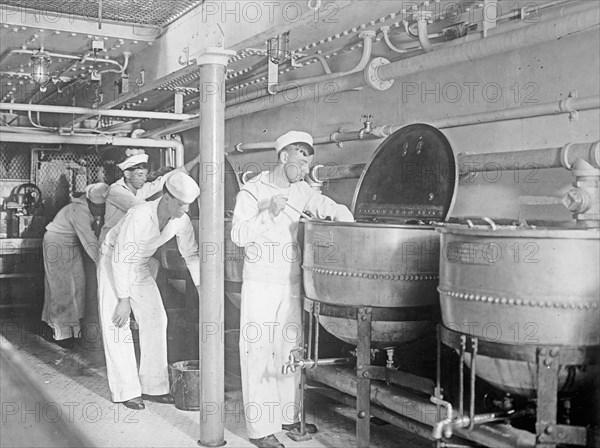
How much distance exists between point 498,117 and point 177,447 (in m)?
2.69

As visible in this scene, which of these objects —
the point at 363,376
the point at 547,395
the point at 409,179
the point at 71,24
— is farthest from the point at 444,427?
the point at 71,24

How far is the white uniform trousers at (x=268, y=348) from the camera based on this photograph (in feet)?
13.5

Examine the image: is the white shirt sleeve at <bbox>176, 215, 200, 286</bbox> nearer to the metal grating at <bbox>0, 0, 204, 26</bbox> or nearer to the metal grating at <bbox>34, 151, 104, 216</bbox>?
the metal grating at <bbox>0, 0, 204, 26</bbox>

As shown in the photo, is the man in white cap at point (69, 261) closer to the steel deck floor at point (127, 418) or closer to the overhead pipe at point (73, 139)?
the overhead pipe at point (73, 139)

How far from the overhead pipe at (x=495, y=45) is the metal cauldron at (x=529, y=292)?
106cm

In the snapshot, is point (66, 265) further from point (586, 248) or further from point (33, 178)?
point (586, 248)

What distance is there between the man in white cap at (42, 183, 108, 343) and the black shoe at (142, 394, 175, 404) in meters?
2.50

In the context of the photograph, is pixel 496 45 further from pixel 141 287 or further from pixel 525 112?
pixel 141 287

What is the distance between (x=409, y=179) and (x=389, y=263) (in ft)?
3.11

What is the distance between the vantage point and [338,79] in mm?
4848

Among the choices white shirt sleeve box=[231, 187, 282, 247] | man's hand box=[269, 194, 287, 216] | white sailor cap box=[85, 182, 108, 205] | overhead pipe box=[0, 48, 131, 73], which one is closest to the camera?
man's hand box=[269, 194, 287, 216]

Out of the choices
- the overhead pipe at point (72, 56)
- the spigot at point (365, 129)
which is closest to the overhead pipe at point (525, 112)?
the spigot at point (365, 129)

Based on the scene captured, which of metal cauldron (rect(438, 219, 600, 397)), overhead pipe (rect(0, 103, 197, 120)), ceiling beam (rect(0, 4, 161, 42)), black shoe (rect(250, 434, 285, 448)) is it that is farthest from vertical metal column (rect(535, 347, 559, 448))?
overhead pipe (rect(0, 103, 197, 120))

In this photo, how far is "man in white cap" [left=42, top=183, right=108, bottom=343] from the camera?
733cm
